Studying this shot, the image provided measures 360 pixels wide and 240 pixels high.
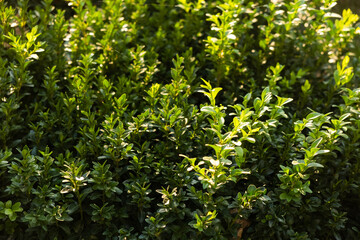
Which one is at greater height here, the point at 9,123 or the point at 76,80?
the point at 76,80

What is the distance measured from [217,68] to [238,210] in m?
1.24

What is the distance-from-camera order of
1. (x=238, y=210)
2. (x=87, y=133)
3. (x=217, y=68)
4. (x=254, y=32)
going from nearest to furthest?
(x=238, y=210) → (x=87, y=133) → (x=217, y=68) → (x=254, y=32)

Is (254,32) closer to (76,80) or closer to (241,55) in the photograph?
(241,55)

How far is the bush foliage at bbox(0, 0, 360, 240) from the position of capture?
2.64 m

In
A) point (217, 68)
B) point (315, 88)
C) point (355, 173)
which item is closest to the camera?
point (355, 173)

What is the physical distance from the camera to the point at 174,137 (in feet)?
9.45

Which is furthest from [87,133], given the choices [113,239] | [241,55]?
[241,55]

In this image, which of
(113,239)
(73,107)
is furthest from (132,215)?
(73,107)

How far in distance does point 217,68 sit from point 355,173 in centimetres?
131

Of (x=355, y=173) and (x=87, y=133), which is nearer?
(x=87, y=133)

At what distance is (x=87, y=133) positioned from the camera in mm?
2848

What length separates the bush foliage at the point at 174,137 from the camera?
8.67 ft

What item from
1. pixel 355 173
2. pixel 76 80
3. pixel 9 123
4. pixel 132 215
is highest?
pixel 76 80

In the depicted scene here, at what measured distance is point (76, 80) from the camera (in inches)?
122
